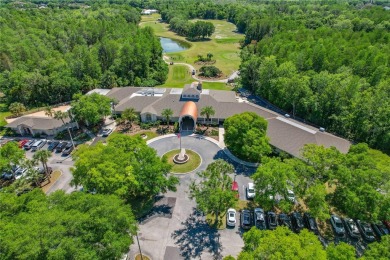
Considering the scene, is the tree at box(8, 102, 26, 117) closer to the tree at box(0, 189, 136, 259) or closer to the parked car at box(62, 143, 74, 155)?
the parked car at box(62, 143, 74, 155)

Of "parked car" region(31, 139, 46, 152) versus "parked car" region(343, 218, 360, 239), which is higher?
"parked car" region(343, 218, 360, 239)

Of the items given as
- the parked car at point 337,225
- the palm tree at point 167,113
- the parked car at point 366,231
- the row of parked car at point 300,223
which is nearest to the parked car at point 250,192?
the row of parked car at point 300,223

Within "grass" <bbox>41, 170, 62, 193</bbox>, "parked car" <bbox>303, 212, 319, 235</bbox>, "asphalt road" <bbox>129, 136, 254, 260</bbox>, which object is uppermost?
"parked car" <bbox>303, 212, 319, 235</bbox>

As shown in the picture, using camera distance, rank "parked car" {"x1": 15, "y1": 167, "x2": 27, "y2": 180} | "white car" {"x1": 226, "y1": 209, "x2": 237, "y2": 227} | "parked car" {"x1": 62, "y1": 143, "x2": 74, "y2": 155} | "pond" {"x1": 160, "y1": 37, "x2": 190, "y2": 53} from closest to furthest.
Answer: "white car" {"x1": 226, "y1": 209, "x2": 237, "y2": 227}
"parked car" {"x1": 15, "y1": 167, "x2": 27, "y2": 180}
"parked car" {"x1": 62, "y1": 143, "x2": 74, "y2": 155}
"pond" {"x1": 160, "y1": 37, "x2": 190, "y2": 53}

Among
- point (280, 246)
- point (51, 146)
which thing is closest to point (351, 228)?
point (280, 246)

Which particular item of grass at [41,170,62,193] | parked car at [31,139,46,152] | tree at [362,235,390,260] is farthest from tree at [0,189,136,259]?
parked car at [31,139,46,152]

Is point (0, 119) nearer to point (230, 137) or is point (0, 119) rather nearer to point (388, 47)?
point (230, 137)

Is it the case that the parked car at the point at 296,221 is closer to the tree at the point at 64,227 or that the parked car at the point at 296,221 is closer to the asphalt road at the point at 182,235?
the asphalt road at the point at 182,235

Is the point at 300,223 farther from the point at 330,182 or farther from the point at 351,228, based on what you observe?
the point at 330,182
